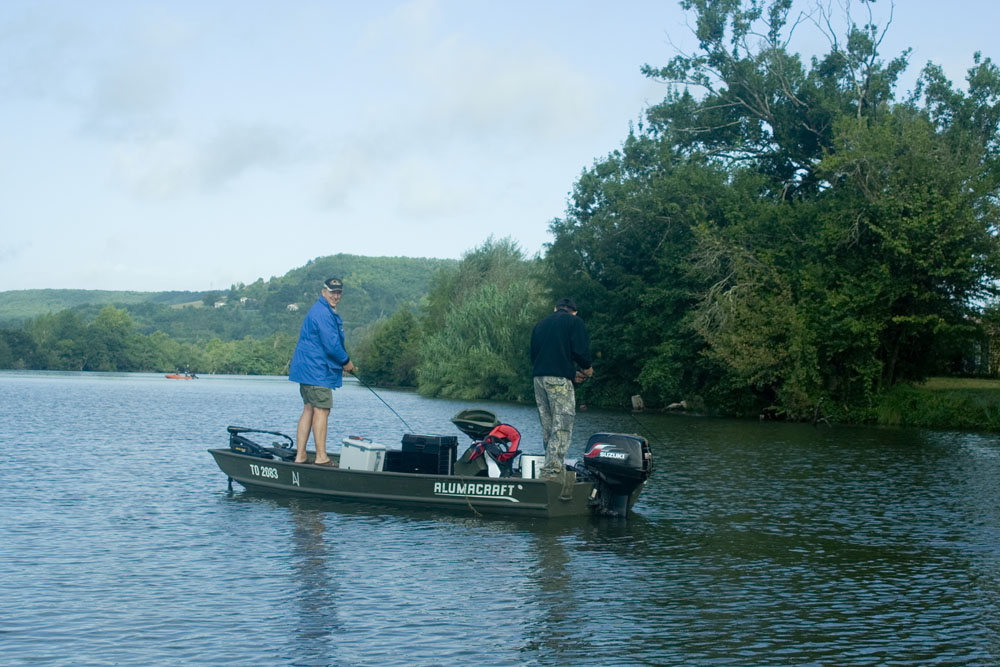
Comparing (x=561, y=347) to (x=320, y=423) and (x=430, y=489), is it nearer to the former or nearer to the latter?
(x=430, y=489)

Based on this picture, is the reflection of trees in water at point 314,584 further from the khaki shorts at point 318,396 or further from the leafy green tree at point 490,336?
the leafy green tree at point 490,336

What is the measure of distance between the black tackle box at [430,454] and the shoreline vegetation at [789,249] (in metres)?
25.2

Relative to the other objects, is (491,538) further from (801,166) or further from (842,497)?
(801,166)

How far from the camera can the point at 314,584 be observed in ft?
30.9

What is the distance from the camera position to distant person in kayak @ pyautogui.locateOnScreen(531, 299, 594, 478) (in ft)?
43.5

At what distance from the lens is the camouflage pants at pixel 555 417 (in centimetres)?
1325

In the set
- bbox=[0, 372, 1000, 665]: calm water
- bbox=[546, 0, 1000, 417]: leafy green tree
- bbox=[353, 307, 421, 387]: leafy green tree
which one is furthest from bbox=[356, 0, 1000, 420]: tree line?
bbox=[353, 307, 421, 387]: leafy green tree

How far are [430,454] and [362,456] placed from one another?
43.4 inches

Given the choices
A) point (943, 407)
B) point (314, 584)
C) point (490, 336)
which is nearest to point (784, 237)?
point (943, 407)

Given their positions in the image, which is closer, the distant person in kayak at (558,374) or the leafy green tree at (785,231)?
the distant person in kayak at (558,374)

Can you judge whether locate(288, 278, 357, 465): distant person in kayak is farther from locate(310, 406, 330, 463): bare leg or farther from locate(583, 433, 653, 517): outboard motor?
locate(583, 433, 653, 517): outboard motor

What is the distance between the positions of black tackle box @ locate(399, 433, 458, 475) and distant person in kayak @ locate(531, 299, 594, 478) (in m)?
1.43

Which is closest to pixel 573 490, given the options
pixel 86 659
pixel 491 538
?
pixel 491 538

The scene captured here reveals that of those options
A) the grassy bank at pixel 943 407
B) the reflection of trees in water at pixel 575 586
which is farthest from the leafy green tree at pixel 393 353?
the reflection of trees in water at pixel 575 586
